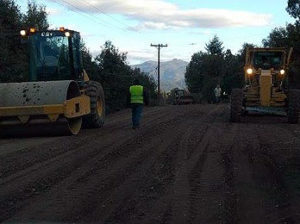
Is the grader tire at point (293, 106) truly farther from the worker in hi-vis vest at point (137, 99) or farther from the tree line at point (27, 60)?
the tree line at point (27, 60)

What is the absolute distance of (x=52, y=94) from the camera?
15414 mm

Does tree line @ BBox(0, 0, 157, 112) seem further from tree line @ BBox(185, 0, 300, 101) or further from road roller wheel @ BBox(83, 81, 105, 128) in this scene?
tree line @ BBox(185, 0, 300, 101)

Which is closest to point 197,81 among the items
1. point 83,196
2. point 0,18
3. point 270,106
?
point 0,18

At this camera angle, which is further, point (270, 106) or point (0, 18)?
point (0, 18)

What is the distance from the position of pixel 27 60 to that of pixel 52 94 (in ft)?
42.2

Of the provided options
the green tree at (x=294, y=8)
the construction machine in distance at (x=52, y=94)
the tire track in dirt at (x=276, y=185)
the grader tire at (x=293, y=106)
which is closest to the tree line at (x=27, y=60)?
the construction machine in distance at (x=52, y=94)

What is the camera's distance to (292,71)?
45.0m

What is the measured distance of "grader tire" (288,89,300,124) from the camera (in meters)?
19.5

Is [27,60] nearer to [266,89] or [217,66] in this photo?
[266,89]

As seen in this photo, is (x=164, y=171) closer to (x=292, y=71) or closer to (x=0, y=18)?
(x=0, y=18)

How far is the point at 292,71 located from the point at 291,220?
40018mm

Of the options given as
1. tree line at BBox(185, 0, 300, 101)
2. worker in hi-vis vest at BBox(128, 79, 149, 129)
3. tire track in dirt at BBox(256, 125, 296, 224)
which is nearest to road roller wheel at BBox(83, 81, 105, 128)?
worker in hi-vis vest at BBox(128, 79, 149, 129)

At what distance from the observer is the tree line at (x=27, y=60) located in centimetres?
3148

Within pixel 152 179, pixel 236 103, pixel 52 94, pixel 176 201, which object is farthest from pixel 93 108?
pixel 176 201
